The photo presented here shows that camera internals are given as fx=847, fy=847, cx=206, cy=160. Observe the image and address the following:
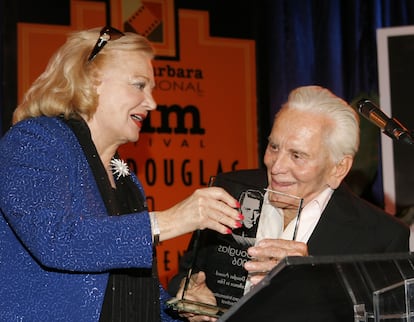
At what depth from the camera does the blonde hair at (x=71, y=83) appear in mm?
2631

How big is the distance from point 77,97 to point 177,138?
2.57m

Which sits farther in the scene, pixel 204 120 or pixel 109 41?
pixel 204 120

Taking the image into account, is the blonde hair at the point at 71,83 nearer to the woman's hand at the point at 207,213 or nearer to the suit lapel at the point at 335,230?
the woman's hand at the point at 207,213

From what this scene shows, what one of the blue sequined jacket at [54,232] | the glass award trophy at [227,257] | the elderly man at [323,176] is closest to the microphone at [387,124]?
the glass award trophy at [227,257]

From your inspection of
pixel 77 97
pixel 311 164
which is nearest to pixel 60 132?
pixel 77 97

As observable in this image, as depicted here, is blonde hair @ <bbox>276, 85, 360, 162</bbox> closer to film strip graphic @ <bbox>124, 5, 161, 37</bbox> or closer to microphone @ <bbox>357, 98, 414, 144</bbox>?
microphone @ <bbox>357, 98, 414, 144</bbox>

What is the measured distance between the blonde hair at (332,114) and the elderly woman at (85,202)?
2.15 ft

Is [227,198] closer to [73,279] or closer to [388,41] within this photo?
[73,279]

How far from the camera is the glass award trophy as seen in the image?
2.38 meters

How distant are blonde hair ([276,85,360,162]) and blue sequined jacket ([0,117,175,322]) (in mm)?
992

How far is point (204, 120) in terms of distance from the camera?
529 cm

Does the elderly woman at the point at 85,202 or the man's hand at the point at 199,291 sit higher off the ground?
the elderly woman at the point at 85,202

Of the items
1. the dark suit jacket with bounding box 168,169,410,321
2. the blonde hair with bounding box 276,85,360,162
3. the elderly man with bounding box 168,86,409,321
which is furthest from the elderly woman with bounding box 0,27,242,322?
the blonde hair with bounding box 276,85,360,162

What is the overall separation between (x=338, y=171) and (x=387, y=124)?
665 millimetres
